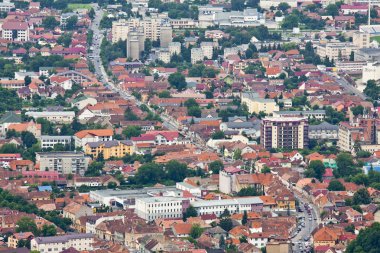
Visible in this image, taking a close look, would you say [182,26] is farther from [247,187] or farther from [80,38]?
[247,187]

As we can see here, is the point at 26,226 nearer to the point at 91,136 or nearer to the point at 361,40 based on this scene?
the point at 91,136

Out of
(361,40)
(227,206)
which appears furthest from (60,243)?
(361,40)

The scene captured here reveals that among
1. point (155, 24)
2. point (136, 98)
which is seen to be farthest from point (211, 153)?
point (155, 24)

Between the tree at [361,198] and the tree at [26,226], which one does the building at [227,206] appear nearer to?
the tree at [361,198]

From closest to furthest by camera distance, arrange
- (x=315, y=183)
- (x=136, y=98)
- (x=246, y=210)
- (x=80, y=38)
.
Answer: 1. (x=246, y=210)
2. (x=315, y=183)
3. (x=136, y=98)
4. (x=80, y=38)

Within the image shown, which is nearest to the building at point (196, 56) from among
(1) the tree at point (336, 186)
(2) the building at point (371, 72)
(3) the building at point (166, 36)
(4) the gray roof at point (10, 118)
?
(3) the building at point (166, 36)

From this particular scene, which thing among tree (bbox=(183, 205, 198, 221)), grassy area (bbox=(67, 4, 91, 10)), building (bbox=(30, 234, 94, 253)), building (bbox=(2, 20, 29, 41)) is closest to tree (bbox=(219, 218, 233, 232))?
tree (bbox=(183, 205, 198, 221))

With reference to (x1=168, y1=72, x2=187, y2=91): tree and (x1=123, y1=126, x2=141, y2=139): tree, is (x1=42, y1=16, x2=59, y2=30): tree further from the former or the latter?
(x1=123, y1=126, x2=141, y2=139): tree

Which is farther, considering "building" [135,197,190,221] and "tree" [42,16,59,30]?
"tree" [42,16,59,30]
